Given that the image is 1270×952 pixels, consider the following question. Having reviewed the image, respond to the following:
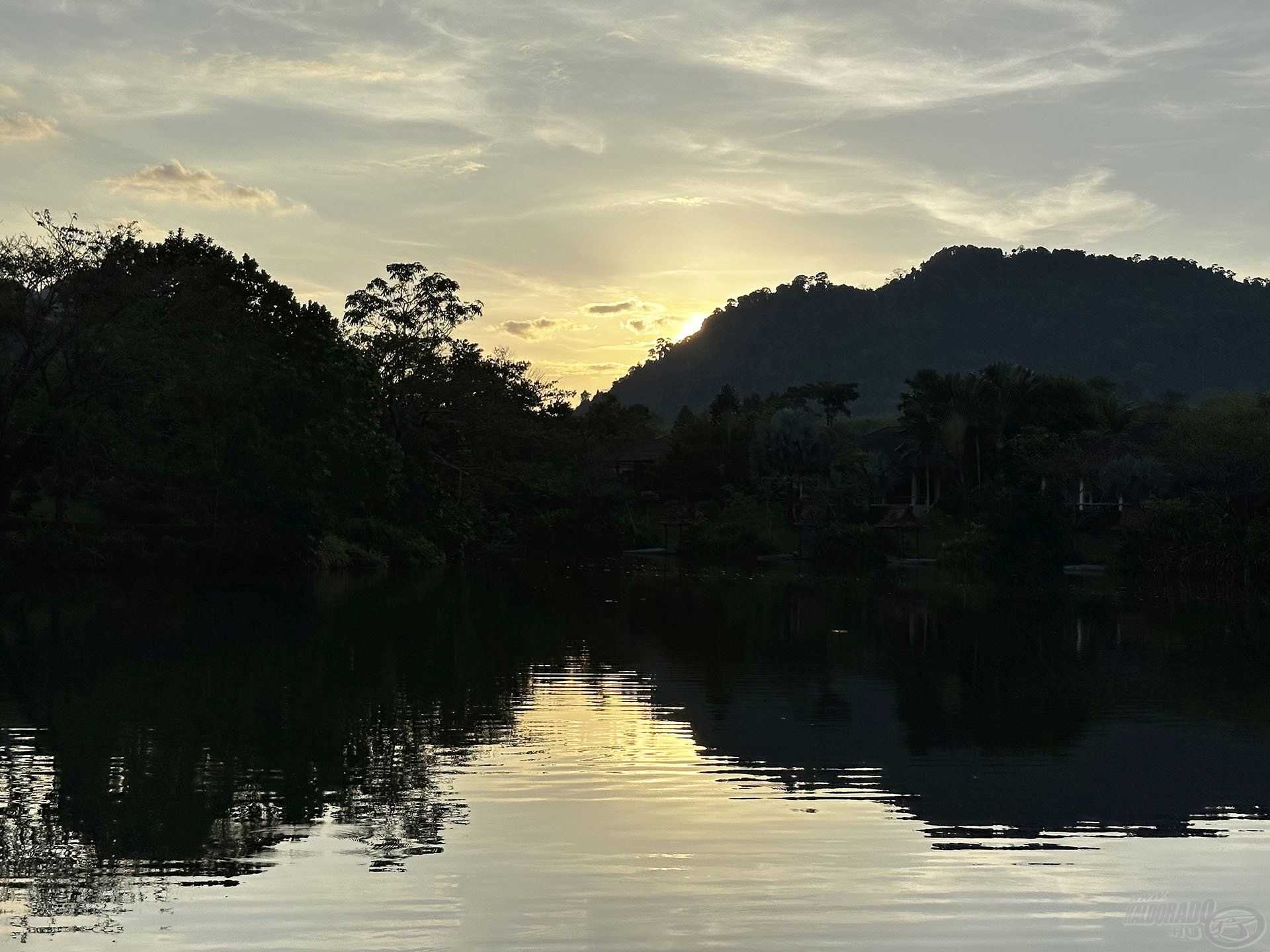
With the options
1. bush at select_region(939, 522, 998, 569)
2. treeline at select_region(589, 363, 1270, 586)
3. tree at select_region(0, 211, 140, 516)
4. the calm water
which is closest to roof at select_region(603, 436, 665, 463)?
treeline at select_region(589, 363, 1270, 586)

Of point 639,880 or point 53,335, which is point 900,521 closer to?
point 53,335

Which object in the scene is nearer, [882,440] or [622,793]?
[622,793]

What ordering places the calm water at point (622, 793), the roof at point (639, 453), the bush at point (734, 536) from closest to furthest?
the calm water at point (622, 793), the bush at point (734, 536), the roof at point (639, 453)

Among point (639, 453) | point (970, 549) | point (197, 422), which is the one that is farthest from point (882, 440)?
point (197, 422)

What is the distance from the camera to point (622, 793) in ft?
40.9

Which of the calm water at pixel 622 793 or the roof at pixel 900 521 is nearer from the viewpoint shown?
the calm water at pixel 622 793

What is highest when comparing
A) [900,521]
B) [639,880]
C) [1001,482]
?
[1001,482]

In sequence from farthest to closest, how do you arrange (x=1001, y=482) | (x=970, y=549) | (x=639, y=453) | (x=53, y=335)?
(x=639, y=453)
(x=1001, y=482)
(x=970, y=549)
(x=53, y=335)

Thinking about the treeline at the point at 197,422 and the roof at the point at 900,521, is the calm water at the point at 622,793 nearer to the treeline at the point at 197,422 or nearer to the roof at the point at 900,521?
the treeline at the point at 197,422

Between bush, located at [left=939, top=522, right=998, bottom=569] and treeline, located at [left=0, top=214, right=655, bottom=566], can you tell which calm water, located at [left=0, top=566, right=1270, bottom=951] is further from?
bush, located at [left=939, top=522, right=998, bottom=569]

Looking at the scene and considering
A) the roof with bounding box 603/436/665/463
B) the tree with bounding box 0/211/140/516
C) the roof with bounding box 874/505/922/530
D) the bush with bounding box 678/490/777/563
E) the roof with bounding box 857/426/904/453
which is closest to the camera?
the tree with bounding box 0/211/140/516

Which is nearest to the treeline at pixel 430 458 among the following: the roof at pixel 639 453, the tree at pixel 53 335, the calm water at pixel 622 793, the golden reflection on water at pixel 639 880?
the tree at pixel 53 335

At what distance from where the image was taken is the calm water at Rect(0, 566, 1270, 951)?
28.2ft

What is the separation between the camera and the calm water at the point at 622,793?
8602 millimetres
